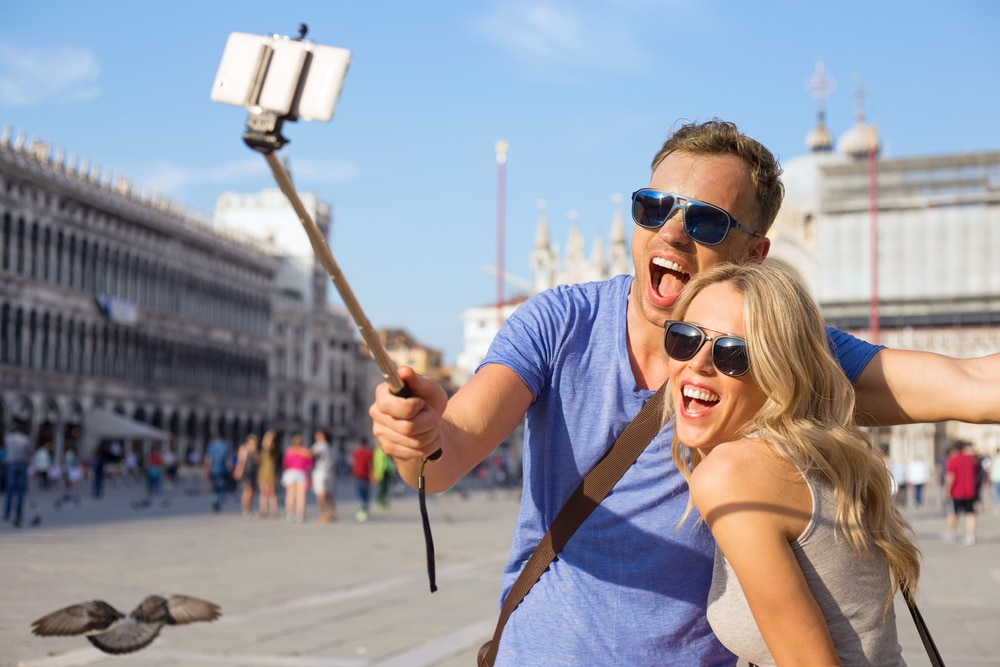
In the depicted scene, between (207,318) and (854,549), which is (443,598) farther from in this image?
(207,318)

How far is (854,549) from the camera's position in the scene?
1.82 meters

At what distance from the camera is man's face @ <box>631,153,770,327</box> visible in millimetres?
2395

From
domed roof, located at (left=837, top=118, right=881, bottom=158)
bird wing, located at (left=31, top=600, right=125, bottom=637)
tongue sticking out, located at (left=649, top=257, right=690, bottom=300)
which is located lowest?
bird wing, located at (left=31, top=600, right=125, bottom=637)

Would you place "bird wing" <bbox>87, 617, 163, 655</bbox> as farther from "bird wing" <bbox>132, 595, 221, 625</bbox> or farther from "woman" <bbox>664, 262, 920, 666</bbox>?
"woman" <bbox>664, 262, 920, 666</bbox>

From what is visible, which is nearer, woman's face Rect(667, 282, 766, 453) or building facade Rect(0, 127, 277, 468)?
woman's face Rect(667, 282, 766, 453)

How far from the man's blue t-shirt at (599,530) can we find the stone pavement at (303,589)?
4.11 meters

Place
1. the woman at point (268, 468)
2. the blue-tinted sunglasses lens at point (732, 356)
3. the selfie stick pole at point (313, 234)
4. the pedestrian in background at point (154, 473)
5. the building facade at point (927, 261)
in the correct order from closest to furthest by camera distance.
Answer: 1. the selfie stick pole at point (313, 234)
2. the blue-tinted sunglasses lens at point (732, 356)
3. the woman at point (268, 468)
4. the pedestrian in background at point (154, 473)
5. the building facade at point (927, 261)

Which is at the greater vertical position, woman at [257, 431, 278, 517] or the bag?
the bag

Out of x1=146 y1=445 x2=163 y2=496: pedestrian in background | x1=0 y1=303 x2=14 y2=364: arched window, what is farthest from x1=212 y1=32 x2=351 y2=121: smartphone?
x1=0 y1=303 x2=14 y2=364: arched window

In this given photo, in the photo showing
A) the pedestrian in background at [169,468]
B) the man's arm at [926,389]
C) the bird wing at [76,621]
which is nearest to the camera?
the man's arm at [926,389]

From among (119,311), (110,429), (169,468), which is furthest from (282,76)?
(119,311)

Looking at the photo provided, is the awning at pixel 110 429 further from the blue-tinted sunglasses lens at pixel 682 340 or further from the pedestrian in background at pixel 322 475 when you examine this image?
the blue-tinted sunglasses lens at pixel 682 340

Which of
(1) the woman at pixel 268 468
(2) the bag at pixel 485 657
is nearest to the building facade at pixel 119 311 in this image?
(1) the woman at pixel 268 468

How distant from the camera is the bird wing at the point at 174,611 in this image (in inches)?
226
